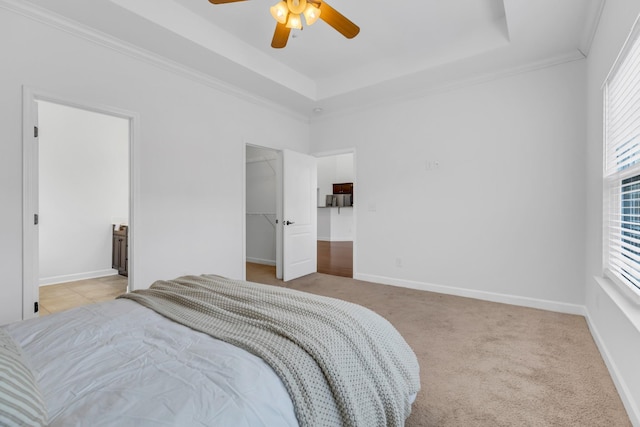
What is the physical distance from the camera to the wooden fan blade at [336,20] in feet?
6.86

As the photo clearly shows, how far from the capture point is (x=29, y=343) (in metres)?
1.16

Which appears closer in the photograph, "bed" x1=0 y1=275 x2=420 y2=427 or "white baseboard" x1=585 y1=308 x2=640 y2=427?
"bed" x1=0 y1=275 x2=420 y2=427

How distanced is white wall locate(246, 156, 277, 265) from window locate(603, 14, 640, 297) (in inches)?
188

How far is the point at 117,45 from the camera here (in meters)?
2.83

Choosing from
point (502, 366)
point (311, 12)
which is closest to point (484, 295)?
point (502, 366)

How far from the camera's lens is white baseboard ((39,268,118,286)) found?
168 inches

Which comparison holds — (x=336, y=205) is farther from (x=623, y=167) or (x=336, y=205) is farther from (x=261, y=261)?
(x=623, y=167)

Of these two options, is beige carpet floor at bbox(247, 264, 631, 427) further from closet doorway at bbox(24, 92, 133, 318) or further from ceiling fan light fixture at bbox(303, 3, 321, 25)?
closet doorway at bbox(24, 92, 133, 318)

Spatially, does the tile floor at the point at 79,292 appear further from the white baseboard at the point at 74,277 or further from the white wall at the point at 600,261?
the white wall at the point at 600,261

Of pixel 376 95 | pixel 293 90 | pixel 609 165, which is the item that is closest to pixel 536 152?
pixel 609 165

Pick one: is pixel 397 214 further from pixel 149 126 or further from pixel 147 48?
pixel 147 48

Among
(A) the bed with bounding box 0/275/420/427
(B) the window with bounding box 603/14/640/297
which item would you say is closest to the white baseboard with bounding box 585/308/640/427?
(B) the window with bounding box 603/14/640/297

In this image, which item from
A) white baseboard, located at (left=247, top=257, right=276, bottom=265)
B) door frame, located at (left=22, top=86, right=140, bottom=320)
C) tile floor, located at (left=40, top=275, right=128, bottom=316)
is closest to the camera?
door frame, located at (left=22, top=86, right=140, bottom=320)

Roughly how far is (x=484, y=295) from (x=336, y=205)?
20.7 feet
